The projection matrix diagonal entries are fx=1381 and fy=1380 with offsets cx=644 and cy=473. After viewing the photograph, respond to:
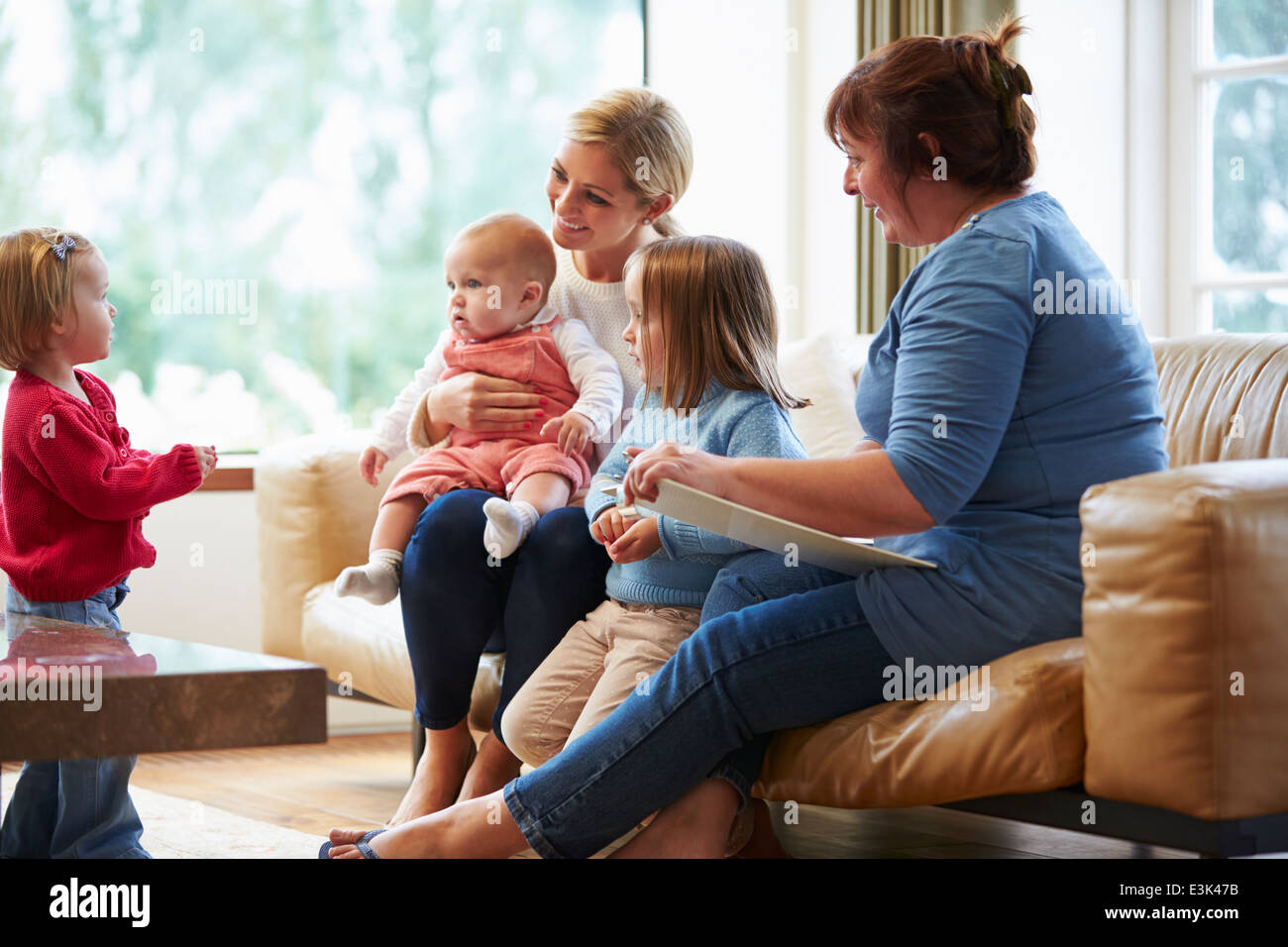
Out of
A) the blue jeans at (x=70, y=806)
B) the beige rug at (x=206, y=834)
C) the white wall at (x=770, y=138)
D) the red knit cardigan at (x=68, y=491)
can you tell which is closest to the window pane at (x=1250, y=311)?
the white wall at (x=770, y=138)

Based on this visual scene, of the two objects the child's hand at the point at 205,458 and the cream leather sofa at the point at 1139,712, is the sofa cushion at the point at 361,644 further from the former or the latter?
the cream leather sofa at the point at 1139,712

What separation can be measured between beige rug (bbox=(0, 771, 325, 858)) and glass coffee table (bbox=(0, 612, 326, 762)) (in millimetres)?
1280

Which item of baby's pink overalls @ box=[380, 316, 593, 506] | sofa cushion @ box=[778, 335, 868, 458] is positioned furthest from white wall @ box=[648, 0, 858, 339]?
baby's pink overalls @ box=[380, 316, 593, 506]

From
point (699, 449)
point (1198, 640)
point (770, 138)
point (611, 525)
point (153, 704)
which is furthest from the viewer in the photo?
point (770, 138)

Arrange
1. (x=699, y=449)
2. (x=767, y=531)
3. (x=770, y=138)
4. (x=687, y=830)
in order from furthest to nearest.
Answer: (x=770, y=138), (x=699, y=449), (x=687, y=830), (x=767, y=531)

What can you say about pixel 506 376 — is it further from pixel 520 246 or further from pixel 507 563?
pixel 507 563

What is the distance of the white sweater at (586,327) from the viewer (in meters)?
2.20

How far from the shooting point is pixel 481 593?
6.41 ft

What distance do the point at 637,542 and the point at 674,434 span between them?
157 mm

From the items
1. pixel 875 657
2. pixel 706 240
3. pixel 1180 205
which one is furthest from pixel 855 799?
pixel 1180 205

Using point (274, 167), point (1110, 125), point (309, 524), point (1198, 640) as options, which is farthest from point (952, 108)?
point (274, 167)

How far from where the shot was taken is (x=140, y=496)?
185 centimetres

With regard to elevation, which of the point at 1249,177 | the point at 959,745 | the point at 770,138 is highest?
the point at 770,138

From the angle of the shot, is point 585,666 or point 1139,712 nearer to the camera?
point 1139,712
